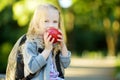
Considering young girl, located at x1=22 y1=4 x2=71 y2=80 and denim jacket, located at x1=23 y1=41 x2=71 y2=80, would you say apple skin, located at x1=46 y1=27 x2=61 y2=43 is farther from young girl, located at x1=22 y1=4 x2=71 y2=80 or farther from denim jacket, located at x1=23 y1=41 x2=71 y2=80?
denim jacket, located at x1=23 y1=41 x2=71 y2=80

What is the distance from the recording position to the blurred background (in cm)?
1771

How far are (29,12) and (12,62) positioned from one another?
45.3 ft

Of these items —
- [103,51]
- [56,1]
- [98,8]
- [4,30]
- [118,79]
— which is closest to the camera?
[118,79]

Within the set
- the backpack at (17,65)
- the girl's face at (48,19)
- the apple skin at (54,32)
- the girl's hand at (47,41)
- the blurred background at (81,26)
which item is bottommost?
the blurred background at (81,26)

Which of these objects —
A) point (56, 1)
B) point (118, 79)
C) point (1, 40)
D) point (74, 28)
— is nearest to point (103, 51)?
point (74, 28)

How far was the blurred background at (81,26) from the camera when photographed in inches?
697

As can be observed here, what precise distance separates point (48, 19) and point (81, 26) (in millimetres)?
40519

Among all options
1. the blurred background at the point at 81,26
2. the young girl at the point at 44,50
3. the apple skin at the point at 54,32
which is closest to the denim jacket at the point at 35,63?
the young girl at the point at 44,50

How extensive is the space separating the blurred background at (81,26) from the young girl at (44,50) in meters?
10.3

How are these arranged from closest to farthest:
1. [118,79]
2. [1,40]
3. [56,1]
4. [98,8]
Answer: [118,79] → [98,8] → [56,1] → [1,40]

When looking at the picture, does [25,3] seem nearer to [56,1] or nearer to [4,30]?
[56,1]

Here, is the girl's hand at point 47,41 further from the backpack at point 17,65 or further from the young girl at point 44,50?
the backpack at point 17,65

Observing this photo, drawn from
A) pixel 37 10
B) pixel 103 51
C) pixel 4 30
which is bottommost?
pixel 103 51

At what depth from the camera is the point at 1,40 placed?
22.5m
